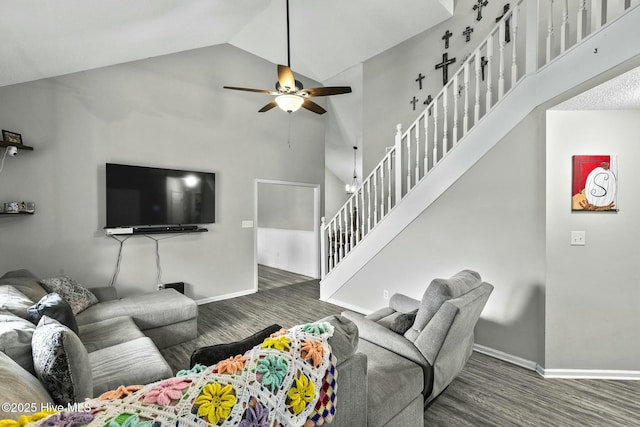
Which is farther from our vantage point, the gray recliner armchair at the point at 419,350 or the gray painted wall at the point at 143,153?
the gray painted wall at the point at 143,153

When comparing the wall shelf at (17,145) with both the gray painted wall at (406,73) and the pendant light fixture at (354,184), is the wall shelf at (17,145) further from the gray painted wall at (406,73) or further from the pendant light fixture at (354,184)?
the pendant light fixture at (354,184)

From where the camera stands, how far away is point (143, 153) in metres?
3.69

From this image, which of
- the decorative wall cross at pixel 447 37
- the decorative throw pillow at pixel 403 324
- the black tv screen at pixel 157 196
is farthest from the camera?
the decorative wall cross at pixel 447 37

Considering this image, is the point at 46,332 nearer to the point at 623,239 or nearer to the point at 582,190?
the point at 582,190

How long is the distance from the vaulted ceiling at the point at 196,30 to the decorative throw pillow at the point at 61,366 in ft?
7.28

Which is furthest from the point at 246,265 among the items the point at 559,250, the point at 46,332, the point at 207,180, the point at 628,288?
the point at 628,288

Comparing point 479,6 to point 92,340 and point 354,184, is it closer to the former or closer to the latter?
point 354,184

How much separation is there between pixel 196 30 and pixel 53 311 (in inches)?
131

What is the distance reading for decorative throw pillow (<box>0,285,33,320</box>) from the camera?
1.82m

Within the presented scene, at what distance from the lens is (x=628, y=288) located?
7.30ft

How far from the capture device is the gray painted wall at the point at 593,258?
2.23m

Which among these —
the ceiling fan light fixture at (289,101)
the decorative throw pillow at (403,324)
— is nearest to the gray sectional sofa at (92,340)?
the decorative throw pillow at (403,324)

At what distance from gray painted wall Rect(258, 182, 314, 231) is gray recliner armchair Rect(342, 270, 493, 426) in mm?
4151

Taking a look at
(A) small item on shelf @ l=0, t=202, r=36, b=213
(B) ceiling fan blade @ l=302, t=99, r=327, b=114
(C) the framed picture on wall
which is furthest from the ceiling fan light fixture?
(A) small item on shelf @ l=0, t=202, r=36, b=213
